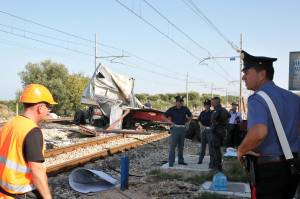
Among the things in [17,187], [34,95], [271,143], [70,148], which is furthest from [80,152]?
[271,143]

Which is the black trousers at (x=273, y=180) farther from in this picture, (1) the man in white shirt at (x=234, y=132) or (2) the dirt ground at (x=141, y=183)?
(1) the man in white shirt at (x=234, y=132)

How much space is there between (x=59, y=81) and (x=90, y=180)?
49.6m

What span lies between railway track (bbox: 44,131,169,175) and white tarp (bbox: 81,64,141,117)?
510 centimetres

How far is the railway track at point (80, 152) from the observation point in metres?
11.4

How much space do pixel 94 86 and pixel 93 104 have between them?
1032mm

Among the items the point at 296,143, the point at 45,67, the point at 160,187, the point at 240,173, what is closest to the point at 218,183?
the point at 160,187

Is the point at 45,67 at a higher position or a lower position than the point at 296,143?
higher

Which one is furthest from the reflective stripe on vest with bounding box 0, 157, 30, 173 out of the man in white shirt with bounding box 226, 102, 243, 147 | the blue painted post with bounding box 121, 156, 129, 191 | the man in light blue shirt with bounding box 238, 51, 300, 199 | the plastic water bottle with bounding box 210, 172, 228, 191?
the man in white shirt with bounding box 226, 102, 243, 147

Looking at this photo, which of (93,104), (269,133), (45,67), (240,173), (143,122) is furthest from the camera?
(45,67)

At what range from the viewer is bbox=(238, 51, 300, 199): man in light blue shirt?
3.46m

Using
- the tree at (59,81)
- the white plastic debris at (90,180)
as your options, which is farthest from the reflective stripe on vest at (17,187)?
the tree at (59,81)

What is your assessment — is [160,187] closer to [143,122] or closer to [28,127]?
[28,127]

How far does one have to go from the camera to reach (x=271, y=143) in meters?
3.51

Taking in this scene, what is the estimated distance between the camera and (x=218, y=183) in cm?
867
